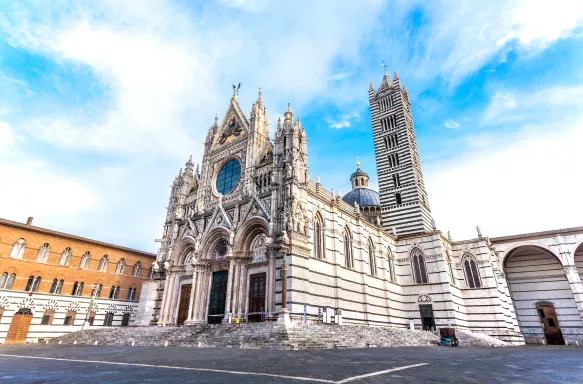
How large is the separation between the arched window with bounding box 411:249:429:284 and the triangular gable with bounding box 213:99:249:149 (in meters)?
20.2

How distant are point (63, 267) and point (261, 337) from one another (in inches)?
953

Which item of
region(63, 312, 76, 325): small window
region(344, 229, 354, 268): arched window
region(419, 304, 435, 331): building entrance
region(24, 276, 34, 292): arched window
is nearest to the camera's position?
region(344, 229, 354, 268): arched window

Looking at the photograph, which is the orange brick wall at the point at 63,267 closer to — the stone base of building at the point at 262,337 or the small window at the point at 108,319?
the small window at the point at 108,319

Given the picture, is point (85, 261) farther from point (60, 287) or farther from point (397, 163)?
point (397, 163)

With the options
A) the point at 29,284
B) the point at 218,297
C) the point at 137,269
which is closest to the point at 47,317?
the point at 29,284

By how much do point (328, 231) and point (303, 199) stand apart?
12.5 ft

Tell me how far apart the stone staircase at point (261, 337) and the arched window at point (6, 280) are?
7548 millimetres

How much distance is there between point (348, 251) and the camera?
86.1 feet

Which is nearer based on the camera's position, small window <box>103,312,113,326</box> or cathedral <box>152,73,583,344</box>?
cathedral <box>152,73,583,344</box>

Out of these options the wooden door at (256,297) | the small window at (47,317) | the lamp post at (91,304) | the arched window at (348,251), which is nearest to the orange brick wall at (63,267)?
the lamp post at (91,304)

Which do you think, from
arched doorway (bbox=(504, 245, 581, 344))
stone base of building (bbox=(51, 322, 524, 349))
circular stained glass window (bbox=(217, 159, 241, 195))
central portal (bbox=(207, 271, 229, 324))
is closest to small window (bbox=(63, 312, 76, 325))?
stone base of building (bbox=(51, 322, 524, 349))

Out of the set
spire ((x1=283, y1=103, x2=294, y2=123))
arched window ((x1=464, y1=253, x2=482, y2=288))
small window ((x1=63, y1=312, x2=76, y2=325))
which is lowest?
small window ((x1=63, y1=312, x2=76, y2=325))

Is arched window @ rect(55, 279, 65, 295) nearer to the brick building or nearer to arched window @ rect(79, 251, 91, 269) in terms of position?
the brick building

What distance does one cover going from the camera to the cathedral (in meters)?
21.6
